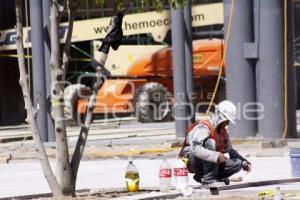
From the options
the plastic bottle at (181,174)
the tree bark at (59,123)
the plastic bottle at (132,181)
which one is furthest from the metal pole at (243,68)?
the plastic bottle at (181,174)

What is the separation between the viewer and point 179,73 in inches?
981

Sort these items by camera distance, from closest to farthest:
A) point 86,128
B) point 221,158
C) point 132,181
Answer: point 221,158
point 86,128
point 132,181

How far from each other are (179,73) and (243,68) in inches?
72.0

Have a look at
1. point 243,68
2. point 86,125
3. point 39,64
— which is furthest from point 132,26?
point 86,125

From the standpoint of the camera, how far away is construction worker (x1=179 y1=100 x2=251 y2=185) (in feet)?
42.6

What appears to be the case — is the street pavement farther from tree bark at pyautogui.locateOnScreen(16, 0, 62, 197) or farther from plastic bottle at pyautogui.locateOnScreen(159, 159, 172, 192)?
tree bark at pyautogui.locateOnScreen(16, 0, 62, 197)

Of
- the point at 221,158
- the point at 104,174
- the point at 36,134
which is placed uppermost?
the point at 36,134

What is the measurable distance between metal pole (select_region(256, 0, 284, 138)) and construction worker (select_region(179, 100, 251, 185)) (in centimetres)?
985

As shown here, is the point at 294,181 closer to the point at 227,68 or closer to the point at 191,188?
the point at 191,188

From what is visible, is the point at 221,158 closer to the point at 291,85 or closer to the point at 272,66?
the point at 272,66

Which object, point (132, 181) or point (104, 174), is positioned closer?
point (132, 181)

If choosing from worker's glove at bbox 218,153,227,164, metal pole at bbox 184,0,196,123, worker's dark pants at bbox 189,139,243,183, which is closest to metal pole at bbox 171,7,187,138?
metal pole at bbox 184,0,196,123

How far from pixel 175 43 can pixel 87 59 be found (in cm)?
1260

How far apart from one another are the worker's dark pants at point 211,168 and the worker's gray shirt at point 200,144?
22 cm
